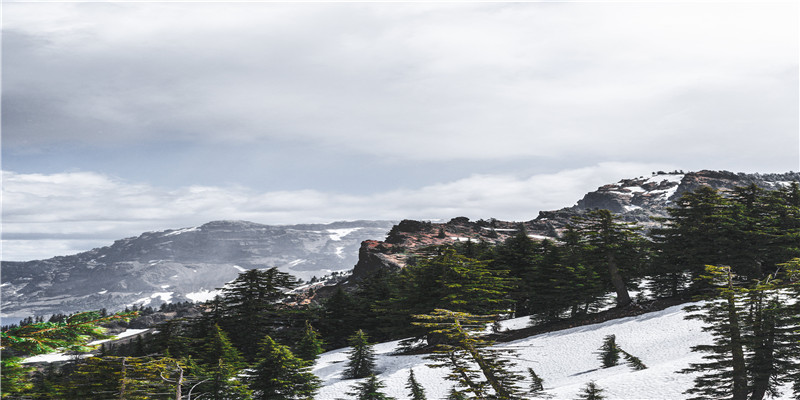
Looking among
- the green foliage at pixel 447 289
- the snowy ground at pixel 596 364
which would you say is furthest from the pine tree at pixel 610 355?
the green foliage at pixel 447 289

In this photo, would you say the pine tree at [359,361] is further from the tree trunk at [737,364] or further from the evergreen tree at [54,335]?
the evergreen tree at [54,335]

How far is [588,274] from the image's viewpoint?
1702 inches

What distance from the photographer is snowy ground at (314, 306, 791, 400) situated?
77.4ft

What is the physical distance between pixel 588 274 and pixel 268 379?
106ft

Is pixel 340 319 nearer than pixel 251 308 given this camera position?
No

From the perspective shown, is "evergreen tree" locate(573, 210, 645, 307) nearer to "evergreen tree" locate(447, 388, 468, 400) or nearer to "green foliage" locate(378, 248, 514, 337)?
"green foliage" locate(378, 248, 514, 337)

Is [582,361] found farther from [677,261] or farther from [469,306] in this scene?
[677,261]

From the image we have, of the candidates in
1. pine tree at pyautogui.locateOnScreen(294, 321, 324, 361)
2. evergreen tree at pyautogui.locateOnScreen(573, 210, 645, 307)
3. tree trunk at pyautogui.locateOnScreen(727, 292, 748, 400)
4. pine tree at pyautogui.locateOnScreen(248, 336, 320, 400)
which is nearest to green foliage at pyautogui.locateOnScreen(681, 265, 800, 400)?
tree trunk at pyautogui.locateOnScreen(727, 292, 748, 400)

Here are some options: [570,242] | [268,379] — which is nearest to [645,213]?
[570,242]

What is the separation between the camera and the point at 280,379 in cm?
2094

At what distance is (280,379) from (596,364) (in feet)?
64.9

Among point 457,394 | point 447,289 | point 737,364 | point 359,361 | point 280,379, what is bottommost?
point 359,361

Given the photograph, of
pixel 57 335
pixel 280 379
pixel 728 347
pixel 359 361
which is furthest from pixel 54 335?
pixel 359 361

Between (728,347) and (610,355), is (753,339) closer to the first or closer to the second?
(728,347)
